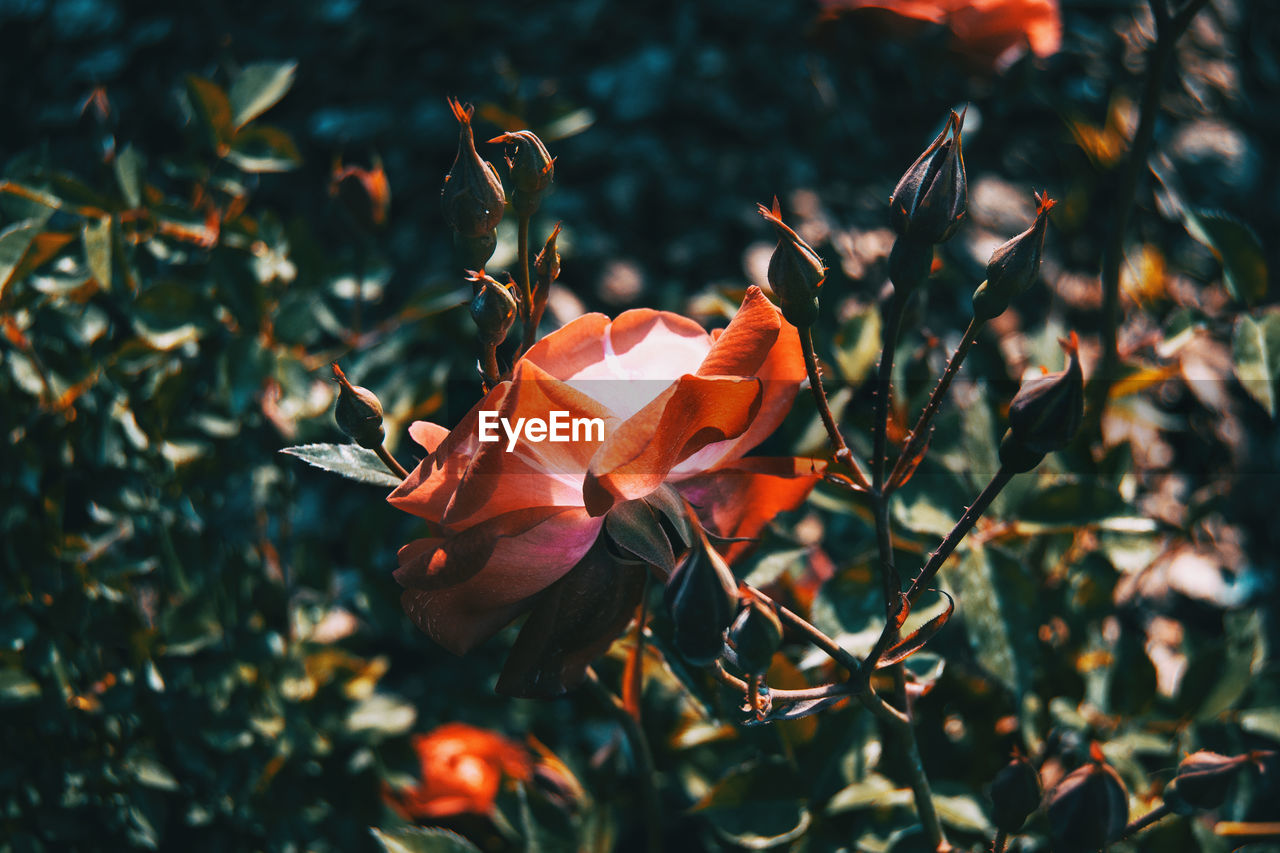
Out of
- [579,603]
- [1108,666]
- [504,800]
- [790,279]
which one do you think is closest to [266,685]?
[504,800]

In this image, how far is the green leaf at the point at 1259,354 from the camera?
652 mm

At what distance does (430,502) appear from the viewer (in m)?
0.40

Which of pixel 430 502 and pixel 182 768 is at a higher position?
pixel 430 502

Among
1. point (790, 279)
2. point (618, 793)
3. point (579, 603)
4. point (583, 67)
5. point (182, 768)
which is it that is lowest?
point (618, 793)

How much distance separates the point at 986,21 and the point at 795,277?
0.77m

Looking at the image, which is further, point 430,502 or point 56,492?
point 56,492

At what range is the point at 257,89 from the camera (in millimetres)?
827

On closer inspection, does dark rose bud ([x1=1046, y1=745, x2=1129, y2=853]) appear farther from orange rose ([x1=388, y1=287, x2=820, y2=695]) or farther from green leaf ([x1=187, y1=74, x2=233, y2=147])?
green leaf ([x1=187, y1=74, x2=233, y2=147])

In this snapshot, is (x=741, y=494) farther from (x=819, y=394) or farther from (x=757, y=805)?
(x=757, y=805)

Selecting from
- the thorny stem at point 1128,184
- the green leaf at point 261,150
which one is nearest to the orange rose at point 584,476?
the thorny stem at point 1128,184

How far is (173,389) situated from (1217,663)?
0.90 m

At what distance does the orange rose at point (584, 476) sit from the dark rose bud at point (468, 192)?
0.07m

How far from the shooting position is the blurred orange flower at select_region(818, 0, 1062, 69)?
999 mm

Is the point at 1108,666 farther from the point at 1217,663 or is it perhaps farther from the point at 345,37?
the point at 345,37
